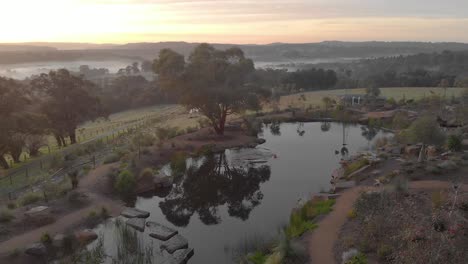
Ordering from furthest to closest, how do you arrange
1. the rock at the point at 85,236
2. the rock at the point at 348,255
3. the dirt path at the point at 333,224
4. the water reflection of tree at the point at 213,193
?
the water reflection of tree at the point at 213,193, the rock at the point at 85,236, the dirt path at the point at 333,224, the rock at the point at 348,255

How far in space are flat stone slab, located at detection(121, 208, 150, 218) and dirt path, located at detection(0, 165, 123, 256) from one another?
19.1 inches

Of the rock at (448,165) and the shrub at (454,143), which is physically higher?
the shrub at (454,143)

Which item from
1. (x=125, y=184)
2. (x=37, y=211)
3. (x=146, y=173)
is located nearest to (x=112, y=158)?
(x=146, y=173)

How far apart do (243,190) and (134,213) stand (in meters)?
6.45

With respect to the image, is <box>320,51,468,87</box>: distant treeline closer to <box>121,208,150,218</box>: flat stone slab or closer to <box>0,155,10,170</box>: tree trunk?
<box>121,208,150,218</box>: flat stone slab

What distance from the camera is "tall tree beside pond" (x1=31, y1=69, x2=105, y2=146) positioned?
34.5 metres

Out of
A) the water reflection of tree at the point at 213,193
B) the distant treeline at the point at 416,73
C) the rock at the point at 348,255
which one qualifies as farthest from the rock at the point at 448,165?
the distant treeline at the point at 416,73

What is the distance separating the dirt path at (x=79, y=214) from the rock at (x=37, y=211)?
0.74 metres

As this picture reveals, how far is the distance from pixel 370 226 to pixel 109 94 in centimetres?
6830

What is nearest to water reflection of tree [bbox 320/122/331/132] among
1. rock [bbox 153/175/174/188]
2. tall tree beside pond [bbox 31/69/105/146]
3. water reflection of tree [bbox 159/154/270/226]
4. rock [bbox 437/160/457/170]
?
water reflection of tree [bbox 159/154/270/226]

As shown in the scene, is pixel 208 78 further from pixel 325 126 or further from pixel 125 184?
pixel 125 184

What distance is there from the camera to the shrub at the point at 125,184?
70.3ft

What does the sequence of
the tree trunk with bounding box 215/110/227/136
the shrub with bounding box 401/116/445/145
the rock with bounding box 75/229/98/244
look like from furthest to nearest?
the tree trunk with bounding box 215/110/227/136 → the shrub with bounding box 401/116/445/145 → the rock with bounding box 75/229/98/244

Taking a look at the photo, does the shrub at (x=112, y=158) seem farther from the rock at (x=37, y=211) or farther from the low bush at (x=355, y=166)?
the low bush at (x=355, y=166)
